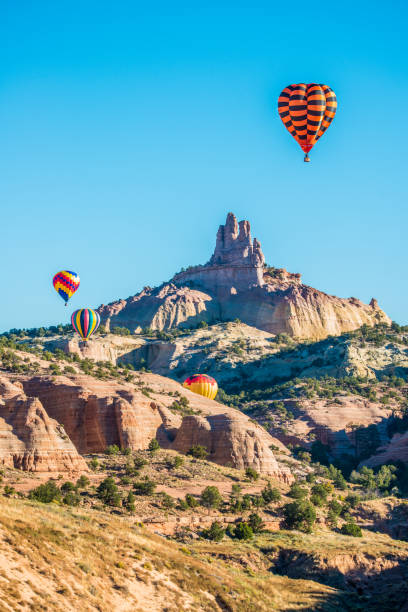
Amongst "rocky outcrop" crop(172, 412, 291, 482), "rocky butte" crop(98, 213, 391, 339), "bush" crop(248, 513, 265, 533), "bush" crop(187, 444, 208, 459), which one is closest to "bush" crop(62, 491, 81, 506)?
"bush" crop(248, 513, 265, 533)

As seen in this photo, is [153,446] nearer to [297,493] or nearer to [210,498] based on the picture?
[210,498]

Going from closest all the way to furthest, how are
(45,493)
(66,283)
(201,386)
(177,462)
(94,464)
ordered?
1. (45,493)
2. (94,464)
3. (177,462)
4. (201,386)
5. (66,283)

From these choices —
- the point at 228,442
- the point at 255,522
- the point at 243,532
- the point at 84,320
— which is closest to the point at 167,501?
the point at 243,532

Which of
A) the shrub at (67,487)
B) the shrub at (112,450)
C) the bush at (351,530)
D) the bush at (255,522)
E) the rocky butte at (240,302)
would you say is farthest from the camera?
the rocky butte at (240,302)

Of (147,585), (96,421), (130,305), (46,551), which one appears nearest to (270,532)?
(96,421)

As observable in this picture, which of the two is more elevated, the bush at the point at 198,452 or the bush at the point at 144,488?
the bush at the point at 198,452

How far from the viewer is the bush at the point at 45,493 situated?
1905 inches

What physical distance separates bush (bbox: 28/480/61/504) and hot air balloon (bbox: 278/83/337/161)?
88.7ft

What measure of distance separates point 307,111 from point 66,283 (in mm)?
48754

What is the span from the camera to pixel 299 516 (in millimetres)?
59750

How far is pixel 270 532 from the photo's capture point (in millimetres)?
57031

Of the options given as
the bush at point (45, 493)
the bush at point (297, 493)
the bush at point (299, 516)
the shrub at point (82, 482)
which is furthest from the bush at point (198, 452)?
the bush at point (45, 493)

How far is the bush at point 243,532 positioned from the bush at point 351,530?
32.8ft

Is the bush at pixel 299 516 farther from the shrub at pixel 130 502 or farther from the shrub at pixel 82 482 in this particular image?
the shrub at pixel 82 482
